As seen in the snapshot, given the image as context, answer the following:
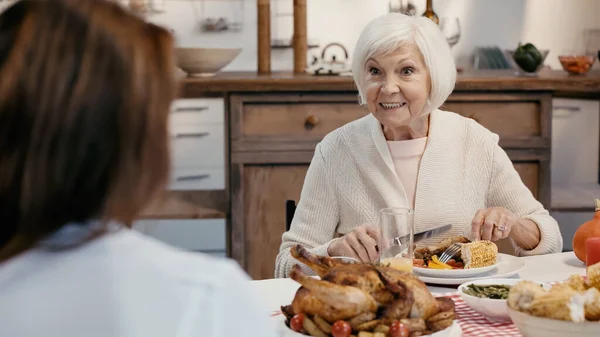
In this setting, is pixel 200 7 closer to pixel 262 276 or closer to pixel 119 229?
pixel 262 276

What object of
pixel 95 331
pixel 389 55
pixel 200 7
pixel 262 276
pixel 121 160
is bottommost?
pixel 262 276

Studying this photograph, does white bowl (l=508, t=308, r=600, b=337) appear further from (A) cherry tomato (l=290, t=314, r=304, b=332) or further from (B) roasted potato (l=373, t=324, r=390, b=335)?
(A) cherry tomato (l=290, t=314, r=304, b=332)

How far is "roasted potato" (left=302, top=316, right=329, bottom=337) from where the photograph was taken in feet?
4.17

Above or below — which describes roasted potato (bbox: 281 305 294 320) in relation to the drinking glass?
below

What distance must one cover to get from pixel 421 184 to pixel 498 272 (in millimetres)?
487

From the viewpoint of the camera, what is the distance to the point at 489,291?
150cm

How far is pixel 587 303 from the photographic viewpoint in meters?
1.25

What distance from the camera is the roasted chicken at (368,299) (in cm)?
126

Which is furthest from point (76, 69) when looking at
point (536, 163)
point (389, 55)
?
point (536, 163)

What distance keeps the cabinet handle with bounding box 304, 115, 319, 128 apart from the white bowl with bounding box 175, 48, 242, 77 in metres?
0.41

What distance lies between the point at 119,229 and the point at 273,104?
8.15 feet

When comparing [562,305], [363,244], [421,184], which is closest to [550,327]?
[562,305]

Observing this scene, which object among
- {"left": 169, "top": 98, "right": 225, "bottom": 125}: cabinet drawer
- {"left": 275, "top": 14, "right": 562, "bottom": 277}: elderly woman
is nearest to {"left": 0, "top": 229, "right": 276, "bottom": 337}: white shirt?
{"left": 275, "top": 14, "right": 562, "bottom": 277}: elderly woman

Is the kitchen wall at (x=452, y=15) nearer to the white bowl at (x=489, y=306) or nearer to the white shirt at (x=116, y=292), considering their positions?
the white bowl at (x=489, y=306)
